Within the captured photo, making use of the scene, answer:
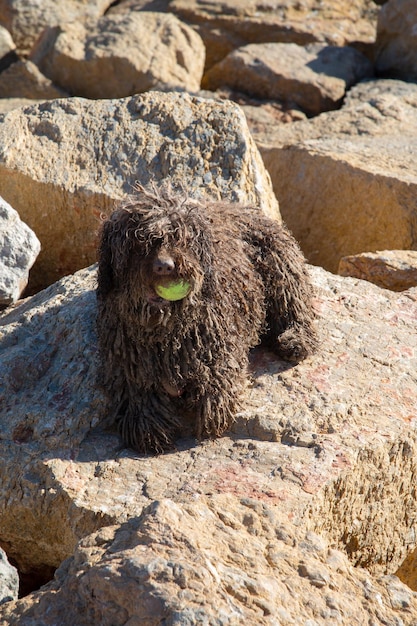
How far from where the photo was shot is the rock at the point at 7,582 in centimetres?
433

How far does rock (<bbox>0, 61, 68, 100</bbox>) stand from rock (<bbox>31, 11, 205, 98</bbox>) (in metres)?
0.16

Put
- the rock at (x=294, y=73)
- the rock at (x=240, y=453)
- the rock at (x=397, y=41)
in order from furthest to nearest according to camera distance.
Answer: the rock at (x=397, y=41) → the rock at (x=294, y=73) → the rock at (x=240, y=453)

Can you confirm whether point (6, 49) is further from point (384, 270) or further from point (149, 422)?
point (149, 422)

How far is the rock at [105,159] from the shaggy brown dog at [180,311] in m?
1.49

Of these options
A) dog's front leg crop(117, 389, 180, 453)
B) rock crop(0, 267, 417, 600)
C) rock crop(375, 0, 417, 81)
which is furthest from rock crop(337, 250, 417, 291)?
rock crop(375, 0, 417, 81)

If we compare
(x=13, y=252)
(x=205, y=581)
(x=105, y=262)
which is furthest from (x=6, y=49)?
(x=205, y=581)

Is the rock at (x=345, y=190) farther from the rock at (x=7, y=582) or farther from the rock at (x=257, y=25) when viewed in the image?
the rock at (x=7, y=582)

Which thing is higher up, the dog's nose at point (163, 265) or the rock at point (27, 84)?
the dog's nose at point (163, 265)

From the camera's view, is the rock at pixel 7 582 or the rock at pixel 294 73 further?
the rock at pixel 294 73

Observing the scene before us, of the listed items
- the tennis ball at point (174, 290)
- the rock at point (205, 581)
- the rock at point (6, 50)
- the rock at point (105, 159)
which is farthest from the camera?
the rock at point (6, 50)

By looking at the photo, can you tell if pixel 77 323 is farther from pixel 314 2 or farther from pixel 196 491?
pixel 314 2

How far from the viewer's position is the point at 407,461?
5551 millimetres

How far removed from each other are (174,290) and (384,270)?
10.1 feet

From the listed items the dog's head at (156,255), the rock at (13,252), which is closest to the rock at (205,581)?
the dog's head at (156,255)
